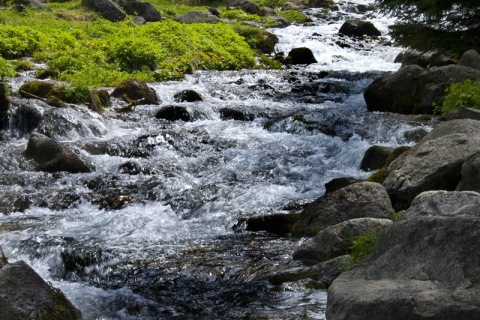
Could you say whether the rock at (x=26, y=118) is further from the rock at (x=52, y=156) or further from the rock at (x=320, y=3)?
the rock at (x=320, y=3)

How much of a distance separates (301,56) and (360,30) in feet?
24.3

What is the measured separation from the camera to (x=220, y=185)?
35.8 ft

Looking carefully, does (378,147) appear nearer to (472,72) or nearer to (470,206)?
(472,72)

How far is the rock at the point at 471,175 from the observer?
6785 mm

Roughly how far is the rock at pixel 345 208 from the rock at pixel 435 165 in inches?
11.3

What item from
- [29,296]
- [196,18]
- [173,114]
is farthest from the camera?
[196,18]

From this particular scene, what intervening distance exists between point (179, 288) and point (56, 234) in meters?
2.75

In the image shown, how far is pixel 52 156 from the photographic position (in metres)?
11.6

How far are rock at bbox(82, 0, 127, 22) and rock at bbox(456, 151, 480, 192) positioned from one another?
2337 cm

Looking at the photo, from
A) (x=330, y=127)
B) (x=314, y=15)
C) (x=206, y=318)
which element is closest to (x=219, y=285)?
(x=206, y=318)

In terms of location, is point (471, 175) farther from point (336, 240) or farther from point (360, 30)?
point (360, 30)

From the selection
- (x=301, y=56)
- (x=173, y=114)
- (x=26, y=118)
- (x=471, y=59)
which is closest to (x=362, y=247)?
(x=26, y=118)

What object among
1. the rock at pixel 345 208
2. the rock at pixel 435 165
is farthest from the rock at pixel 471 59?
the rock at pixel 345 208

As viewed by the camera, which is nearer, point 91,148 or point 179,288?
point 179,288
